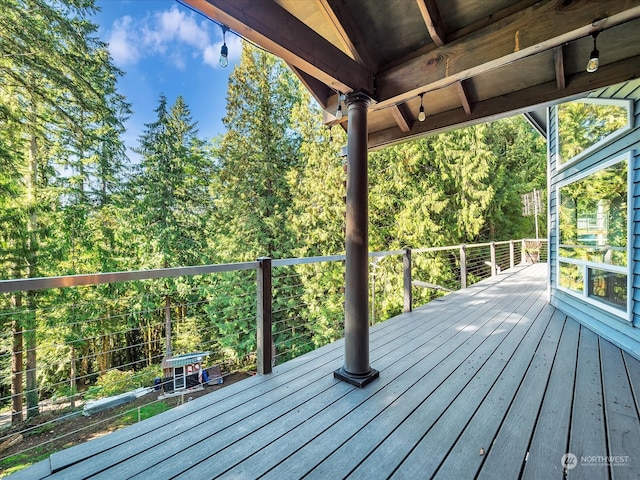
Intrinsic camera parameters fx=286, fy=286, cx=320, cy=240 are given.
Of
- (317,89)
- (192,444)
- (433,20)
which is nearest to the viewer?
(192,444)

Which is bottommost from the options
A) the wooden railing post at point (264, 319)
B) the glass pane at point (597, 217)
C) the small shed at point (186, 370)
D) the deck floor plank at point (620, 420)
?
the small shed at point (186, 370)

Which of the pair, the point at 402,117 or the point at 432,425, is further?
the point at 402,117

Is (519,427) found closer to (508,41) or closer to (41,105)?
(508,41)

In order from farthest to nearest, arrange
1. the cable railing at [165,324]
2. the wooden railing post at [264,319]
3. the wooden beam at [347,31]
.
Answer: the cable railing at [165,324] → the wooden railing post at [264,319] → the wooden beam at [347,31]

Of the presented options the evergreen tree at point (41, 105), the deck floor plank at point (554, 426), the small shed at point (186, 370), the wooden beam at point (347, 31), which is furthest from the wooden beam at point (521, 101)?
the evergreen tree at point (41, 105)

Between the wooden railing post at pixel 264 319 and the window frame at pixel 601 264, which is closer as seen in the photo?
the wooden railing post at pixel 264 319

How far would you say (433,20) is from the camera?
1771 millimetres

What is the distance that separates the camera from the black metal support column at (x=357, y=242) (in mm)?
2186

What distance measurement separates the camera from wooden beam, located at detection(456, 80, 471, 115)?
7.84ft

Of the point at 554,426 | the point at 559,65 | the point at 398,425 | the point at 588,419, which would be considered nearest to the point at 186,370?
the point at 398,425

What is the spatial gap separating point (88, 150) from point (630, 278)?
13.2 meters

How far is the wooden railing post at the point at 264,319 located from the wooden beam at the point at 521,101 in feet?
6.35

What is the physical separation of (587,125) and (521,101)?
2.00m

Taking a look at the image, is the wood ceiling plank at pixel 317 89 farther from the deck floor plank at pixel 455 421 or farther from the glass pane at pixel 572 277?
the glass pane at pixel 572 277
